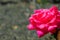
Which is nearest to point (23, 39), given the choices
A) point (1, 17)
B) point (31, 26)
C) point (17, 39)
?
point (17, 39)

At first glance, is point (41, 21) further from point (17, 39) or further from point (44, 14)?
point (17, 39)

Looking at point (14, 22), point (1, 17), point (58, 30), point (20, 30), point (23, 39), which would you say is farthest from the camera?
point (1, 17)

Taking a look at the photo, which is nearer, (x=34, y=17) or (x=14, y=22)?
(x=34, y=17)

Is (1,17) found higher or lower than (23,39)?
lower

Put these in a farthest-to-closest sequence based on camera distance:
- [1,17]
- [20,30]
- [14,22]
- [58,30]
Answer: [1,17] < [14,22] < [20,30] < [58,30]

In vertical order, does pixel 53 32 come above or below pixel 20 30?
above

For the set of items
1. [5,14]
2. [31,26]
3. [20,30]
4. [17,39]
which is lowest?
[5,14]

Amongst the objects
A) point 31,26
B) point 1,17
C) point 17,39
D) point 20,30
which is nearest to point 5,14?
point 1,17

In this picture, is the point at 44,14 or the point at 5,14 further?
the point at 5,14

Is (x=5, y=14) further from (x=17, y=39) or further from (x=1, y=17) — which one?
(x=17, y=39)
